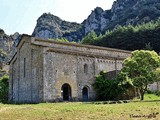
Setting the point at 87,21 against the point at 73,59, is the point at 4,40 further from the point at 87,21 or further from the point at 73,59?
the point at 73,59

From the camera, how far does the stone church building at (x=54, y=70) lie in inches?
1646

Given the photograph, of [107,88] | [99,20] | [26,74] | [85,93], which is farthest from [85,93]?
[99,20]

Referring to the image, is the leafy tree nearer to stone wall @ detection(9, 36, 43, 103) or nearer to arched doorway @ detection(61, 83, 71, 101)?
arched doorway @ detection(61, 83, 71, 101)

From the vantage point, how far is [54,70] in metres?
42.4

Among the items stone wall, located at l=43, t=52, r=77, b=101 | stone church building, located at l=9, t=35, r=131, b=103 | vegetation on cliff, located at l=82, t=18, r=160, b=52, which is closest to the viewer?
stone wall, located at l=43, t=52, r=77, b=101

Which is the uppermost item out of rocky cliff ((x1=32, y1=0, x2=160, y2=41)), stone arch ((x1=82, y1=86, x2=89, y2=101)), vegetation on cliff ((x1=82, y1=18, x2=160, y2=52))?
rocky cliff ((x1=32, y1=0, x2=160, y2=41))

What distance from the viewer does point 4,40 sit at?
168500 millimetres

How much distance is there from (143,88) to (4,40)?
457ft

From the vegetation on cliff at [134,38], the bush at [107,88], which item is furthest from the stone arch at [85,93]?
the vegetation on cliff at [134,38]

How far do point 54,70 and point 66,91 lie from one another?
159 inches

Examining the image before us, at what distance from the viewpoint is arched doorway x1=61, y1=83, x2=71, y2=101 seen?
43713 mm

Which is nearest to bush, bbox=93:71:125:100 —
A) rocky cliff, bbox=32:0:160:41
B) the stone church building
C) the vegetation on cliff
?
the stone church building

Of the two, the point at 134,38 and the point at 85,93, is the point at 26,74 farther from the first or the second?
the point at 134,38

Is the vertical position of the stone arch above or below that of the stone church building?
below
